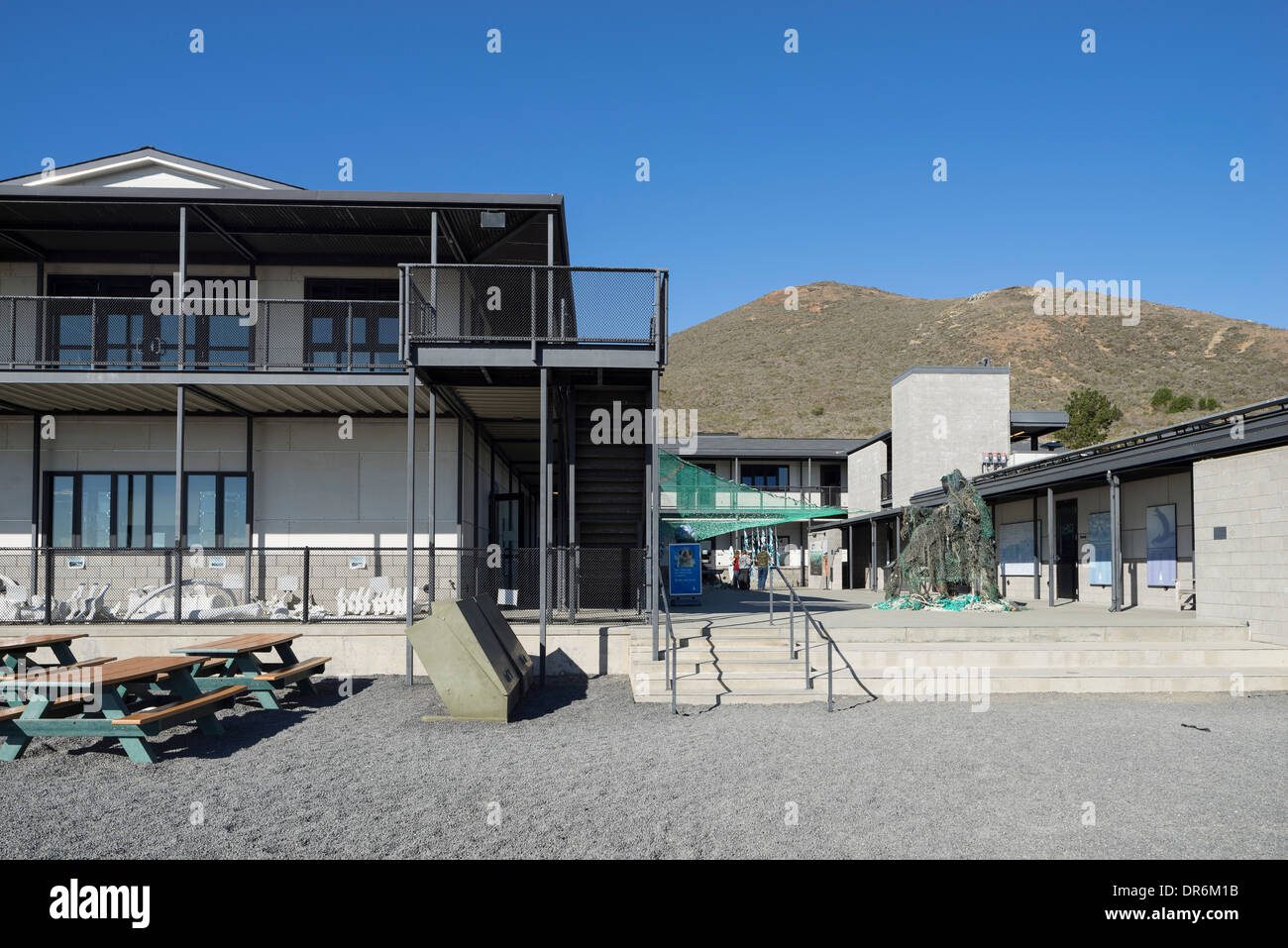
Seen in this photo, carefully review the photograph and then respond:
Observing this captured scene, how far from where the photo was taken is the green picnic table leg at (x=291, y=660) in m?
10.6

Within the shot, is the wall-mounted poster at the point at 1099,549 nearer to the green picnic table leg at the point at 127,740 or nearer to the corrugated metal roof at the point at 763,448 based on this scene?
the green picnic table leg at the point at 127,740

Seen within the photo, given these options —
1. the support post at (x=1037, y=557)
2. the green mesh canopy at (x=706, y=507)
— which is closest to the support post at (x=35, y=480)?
the green mesh canopy at (x=706, y=507)

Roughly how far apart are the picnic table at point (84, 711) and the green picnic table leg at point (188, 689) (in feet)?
1.05

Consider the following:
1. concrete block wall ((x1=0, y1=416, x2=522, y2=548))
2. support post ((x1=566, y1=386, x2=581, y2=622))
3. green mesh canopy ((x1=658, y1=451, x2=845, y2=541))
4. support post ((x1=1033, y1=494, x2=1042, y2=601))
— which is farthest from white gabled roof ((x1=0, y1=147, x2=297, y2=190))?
support post ((x1=1033, y1=494, x2=1042, y2=601))

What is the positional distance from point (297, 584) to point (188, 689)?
4649 millimetres

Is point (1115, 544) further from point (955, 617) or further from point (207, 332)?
point (207, 332)

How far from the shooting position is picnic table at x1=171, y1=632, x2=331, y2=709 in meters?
9.56

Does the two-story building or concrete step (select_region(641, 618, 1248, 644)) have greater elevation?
the two-story building

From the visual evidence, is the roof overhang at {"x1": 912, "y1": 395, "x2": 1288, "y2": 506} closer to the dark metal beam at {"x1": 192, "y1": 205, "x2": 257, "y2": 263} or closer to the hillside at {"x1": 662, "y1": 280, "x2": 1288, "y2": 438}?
the dark metal beam at {"x1": 192, "y1": 205, "x2": 257, "y2": 263}

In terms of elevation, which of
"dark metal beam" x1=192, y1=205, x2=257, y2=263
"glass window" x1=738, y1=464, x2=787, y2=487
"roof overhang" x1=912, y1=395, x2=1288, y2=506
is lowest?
"roof overhang" x1=912, y1=395, x2=1288, y2=506

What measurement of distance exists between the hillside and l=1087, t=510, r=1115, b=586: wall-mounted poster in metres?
41.8

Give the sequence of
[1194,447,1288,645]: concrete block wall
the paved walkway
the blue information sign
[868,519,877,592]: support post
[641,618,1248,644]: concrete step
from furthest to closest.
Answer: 1. [868,519,877,592]: support post
2. the blue information sign
3. the paved walkway
4. [1194,447,1288,645]: concrete block wall
5. [641,618,1248,644]: concrete step
